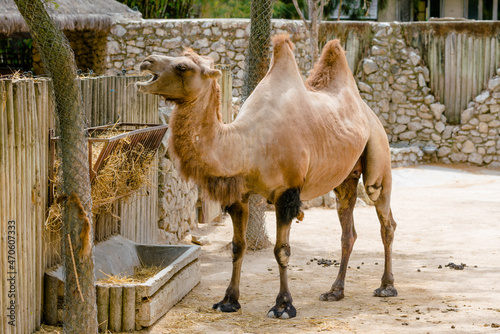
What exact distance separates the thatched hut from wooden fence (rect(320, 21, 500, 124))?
5487mm

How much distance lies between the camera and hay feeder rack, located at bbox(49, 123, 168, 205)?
5723 millimetres

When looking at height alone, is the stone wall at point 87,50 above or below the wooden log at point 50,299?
above

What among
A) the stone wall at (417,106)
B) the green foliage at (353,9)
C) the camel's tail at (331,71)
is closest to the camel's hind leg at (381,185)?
the camel's tail at (331,71)

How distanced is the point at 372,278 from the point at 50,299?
3.64 metres

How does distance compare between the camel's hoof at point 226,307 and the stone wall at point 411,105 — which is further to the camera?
the stone wall at point 411,105

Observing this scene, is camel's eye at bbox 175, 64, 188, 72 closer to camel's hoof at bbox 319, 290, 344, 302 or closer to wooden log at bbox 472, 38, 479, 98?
camel's hoof at bbox 319, 290, 344, 302

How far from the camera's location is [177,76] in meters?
5.32

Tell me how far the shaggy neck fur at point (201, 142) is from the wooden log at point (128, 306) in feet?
3.26

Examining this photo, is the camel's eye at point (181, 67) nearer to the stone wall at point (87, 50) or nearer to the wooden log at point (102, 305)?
the wooden log at point (102, 305)

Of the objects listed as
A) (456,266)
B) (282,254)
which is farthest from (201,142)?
(456,266)

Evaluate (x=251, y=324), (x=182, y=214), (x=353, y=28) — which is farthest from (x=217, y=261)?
(x=353, y=28)

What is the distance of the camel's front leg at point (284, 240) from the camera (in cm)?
616

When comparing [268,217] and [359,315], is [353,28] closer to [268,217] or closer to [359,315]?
[268,217]

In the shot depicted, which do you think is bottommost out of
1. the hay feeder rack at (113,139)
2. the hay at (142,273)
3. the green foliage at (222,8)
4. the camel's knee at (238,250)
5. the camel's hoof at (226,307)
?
the camel's hoof at (226,307)
